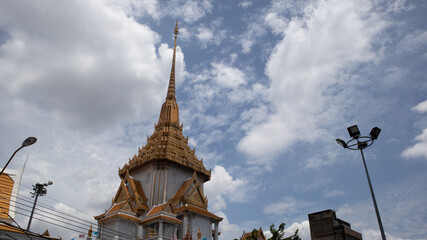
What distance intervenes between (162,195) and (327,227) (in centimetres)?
2154

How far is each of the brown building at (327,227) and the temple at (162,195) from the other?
13.6m

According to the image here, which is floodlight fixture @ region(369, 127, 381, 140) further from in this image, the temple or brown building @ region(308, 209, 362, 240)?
the temple

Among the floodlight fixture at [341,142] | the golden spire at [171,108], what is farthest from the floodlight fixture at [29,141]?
the golden spire at [171,108]

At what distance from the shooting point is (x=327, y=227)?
39.1m

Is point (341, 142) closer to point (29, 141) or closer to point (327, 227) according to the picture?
point (29, 141)

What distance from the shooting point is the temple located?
139 ft

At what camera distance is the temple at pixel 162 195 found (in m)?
42.2

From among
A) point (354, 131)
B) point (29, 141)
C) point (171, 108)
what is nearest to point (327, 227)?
point (354, 131)

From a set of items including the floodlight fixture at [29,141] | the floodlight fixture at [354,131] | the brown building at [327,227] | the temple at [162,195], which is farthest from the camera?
the temple at [162,195]

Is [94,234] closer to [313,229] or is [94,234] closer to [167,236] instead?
[167,236]

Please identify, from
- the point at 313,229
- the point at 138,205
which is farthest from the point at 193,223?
the point at 313,229

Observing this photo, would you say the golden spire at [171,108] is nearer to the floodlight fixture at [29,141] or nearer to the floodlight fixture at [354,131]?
the floodlight fixture at [354,131]

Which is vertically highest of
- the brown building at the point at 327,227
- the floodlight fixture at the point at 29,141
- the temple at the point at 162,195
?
the temple at the point at 162,195

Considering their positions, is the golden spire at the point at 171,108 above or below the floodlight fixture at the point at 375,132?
above
